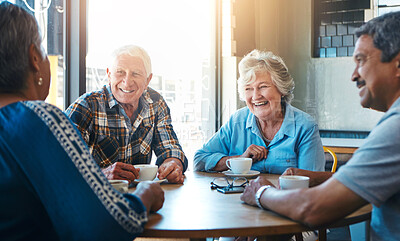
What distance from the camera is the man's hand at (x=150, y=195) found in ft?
3.89

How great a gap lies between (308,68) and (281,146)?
110 inches

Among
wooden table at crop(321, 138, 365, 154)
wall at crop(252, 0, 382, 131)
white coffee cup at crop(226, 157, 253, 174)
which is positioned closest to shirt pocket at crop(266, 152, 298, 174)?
white coffee cup at crop(226, 157, 253, 174)

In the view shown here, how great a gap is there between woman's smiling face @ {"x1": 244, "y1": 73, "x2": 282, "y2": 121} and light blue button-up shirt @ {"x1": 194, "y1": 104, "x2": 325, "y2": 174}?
0.20ft

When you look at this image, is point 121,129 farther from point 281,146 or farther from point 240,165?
point 281,146

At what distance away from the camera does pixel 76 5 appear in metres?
2.57

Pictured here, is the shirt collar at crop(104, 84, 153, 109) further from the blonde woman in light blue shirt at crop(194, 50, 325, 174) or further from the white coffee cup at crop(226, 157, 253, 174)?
the white coffee cup at crop(226, 157, 253, 174)

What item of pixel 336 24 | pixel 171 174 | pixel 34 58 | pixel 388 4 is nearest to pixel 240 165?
pixel 171 174

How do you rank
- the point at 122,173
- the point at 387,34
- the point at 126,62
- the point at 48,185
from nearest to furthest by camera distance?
the point at 48,185, the point at 387,34, the point at 122,173, the point at 126,62

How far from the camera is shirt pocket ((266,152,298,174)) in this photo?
2.07m

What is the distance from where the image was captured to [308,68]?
15.4 feet

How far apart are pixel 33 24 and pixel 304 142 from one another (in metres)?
1.42

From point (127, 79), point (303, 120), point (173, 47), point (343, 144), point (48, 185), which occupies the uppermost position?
point (173, 47)

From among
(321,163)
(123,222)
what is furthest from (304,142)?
(123,222)

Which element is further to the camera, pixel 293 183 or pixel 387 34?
pixel 293 183
